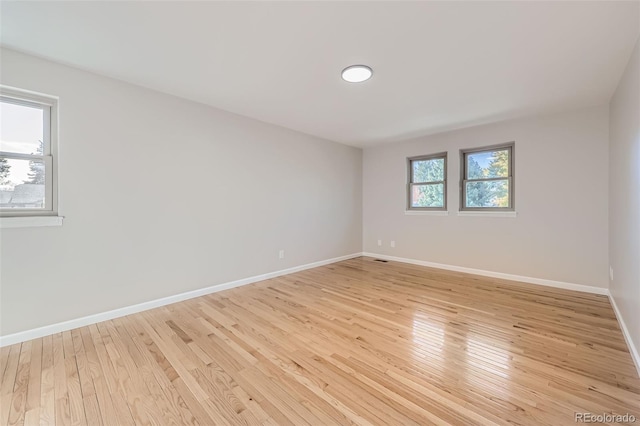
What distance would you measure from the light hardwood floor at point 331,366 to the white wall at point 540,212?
0.75 m

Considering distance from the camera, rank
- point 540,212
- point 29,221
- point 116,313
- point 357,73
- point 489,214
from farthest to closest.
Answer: point 489,214, point 540,212, point 116,313, point 357,73, point 29,221

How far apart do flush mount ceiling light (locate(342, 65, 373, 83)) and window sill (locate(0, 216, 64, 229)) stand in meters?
2.90

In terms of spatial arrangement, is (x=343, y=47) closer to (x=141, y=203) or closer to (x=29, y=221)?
(x=141, y=203)

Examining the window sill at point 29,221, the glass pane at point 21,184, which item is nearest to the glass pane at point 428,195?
the window sill at point 29,221

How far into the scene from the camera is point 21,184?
7.41 ft

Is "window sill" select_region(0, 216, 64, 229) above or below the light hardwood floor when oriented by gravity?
above

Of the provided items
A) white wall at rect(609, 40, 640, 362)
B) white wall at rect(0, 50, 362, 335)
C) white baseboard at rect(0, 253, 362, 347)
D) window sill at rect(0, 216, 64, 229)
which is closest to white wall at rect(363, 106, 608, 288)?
white wall at rect(609, 40, 640, 362)

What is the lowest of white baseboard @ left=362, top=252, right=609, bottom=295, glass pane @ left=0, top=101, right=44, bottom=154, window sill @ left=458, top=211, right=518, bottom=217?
white baseboard @ left=362, top=252, right=609, bottom=295

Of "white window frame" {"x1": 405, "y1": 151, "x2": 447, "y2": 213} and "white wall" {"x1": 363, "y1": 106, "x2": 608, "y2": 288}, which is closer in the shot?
"white wall" {"x1": 363, "y1": 106, "x2": 608, "y2": 288}

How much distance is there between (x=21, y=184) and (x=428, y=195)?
5.29 m

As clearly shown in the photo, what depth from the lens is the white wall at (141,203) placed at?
2.27 m

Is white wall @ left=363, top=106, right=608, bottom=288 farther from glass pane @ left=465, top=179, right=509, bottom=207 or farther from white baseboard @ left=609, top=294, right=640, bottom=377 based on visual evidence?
white baseboard @ left=609, top=294, right=640, bottom=377

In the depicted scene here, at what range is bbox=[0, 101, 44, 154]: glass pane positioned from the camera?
2205 millimetres

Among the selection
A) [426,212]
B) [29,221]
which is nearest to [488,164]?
[426,212]
